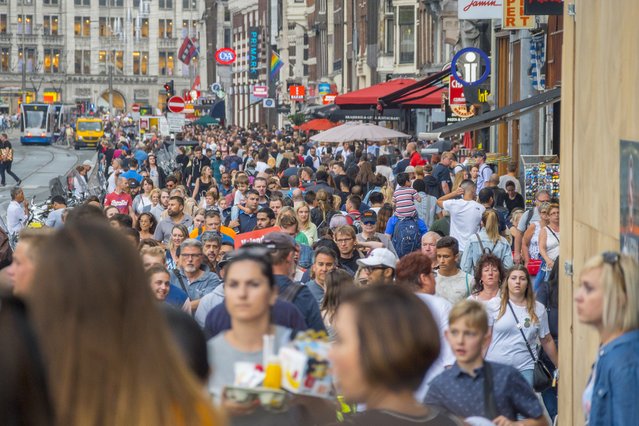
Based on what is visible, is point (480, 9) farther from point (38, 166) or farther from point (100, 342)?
→ point (38, 166)

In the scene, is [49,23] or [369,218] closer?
[369,218]

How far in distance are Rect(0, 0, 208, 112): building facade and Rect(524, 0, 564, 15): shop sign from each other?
141 meters

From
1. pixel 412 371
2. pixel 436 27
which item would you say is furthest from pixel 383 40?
pixel 412 371

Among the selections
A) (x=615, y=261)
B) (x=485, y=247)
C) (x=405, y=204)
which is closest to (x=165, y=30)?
(x=405, y=204)

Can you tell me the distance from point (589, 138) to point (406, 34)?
44299 mm

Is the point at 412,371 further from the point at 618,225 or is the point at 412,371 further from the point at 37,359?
the point at 618,225

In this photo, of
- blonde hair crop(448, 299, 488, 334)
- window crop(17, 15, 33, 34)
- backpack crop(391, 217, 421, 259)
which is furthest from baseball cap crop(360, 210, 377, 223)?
window crop(17, 15, 33, 34)

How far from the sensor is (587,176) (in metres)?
8.32

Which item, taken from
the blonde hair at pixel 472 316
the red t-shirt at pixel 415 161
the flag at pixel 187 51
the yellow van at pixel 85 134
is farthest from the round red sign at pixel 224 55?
the blonde hair at pixel 472 316

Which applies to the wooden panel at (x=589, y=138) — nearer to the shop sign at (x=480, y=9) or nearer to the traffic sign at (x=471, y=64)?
the shop sign at (x=480, y=9)

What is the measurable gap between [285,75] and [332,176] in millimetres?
70518

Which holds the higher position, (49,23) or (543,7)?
(49,23)

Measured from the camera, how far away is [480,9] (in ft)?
85.9

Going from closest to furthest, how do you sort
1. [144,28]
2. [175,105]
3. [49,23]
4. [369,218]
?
[369,218], [175,105], [49,23], [144,28]
